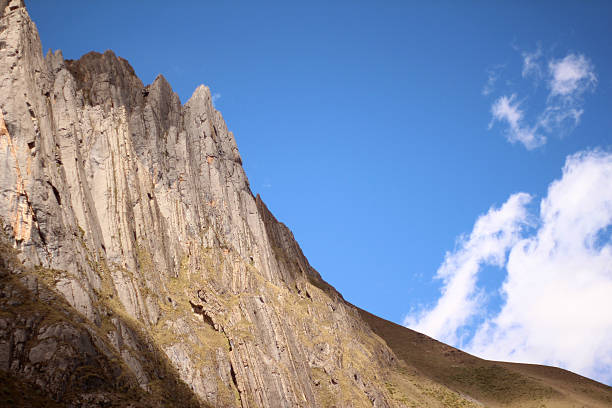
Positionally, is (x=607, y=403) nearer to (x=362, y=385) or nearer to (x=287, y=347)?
(x=362, y=385)

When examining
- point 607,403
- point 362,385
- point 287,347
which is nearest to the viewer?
point 287,347

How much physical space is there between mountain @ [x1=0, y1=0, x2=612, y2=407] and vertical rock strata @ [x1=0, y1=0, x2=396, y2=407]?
0.82ft

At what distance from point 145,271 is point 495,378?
11127cm

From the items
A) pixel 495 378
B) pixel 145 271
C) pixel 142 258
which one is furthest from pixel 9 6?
pixel 495 378

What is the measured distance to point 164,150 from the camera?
380 ft

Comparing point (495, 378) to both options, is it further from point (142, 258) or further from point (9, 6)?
point (9, 6)

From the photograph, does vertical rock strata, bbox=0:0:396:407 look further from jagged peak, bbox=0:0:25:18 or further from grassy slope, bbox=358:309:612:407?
grassy slope, bbox=358:309:612:407

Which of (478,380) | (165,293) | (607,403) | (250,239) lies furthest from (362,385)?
(607,403)

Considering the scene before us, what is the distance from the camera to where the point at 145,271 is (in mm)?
89938

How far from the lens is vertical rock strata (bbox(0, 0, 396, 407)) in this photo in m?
65.0

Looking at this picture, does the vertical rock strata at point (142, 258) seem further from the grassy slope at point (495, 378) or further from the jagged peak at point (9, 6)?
the grassy slope at point (495, 378)

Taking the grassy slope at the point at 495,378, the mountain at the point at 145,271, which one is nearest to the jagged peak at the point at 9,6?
the mountain at the point at 145,271

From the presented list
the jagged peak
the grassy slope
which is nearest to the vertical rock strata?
the jagged peak

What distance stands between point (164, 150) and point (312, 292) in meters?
44.8
